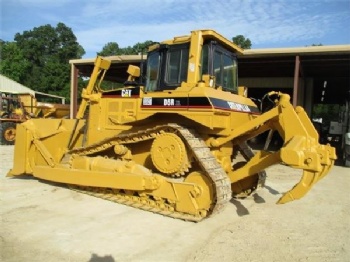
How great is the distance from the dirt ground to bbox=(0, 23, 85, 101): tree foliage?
44557mm

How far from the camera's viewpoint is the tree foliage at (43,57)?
53062 millimetres

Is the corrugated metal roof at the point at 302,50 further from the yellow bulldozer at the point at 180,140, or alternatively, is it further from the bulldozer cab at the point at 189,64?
the bulldozer cab at the point at 189,64

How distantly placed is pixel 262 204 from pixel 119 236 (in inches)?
125

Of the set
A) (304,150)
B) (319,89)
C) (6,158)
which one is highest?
(319,89)

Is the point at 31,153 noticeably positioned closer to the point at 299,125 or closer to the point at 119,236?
the point at 119,236

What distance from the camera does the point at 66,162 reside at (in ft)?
24.5

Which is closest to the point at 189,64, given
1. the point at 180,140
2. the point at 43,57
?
the point at 180,140

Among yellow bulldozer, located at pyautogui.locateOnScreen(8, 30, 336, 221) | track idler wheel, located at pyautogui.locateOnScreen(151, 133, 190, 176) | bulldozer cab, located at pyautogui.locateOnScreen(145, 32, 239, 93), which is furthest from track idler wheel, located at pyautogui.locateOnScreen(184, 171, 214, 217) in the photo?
bulldozer cab, located at pyautogui.locateOnScreen(145, 32, 239, 93)

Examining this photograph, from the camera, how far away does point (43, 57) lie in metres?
66.4

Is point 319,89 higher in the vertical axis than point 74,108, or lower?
higher

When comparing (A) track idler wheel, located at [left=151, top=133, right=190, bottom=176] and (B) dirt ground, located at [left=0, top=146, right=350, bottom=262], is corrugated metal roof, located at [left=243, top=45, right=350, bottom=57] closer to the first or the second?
(B) dirt ground, located at [left=0, top=146, right=350, bottom=262]

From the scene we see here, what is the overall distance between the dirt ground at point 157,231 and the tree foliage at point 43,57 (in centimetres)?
4456

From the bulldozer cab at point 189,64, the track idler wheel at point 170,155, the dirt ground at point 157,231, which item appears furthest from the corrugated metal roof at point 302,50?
the track idler wheel at point 170,155

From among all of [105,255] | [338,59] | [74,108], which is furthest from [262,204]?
[74,108]
